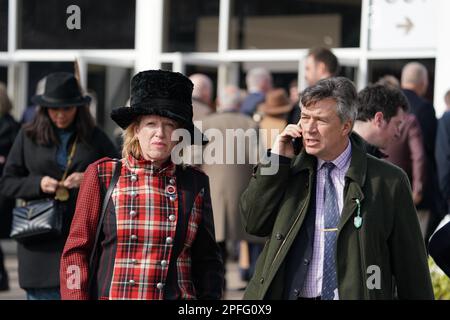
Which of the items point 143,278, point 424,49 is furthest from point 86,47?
point 143,278

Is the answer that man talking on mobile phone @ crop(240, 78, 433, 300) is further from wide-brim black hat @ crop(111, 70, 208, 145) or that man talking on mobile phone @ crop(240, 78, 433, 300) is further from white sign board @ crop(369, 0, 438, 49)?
white sign board @ crop(369, 0, 438, 49)

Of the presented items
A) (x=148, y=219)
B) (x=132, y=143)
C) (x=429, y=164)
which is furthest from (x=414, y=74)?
(x=148, y=219)

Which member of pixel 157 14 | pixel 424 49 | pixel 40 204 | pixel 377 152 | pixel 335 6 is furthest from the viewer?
pixel 157 14

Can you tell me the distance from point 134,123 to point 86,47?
32.9ft

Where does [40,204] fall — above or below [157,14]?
below

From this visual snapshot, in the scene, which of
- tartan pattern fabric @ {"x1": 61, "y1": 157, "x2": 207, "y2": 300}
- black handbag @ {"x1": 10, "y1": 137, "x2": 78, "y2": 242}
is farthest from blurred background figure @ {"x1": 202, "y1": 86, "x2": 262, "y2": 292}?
tartan pattern fabric @ {"x1": 61, "y1": 157, "x2": 207, "y2": 300}

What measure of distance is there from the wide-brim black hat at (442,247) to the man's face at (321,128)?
0.87 metres

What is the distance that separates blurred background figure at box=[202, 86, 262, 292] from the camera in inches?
369

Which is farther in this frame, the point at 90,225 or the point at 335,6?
the point at 335,6

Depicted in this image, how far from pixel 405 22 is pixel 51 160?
5.94 meters

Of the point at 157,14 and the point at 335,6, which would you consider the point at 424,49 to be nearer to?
the point at 335,6

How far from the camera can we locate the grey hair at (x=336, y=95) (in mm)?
4668

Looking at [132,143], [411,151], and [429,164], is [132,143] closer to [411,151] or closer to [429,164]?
[411,151]

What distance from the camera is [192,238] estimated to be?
465 cm
